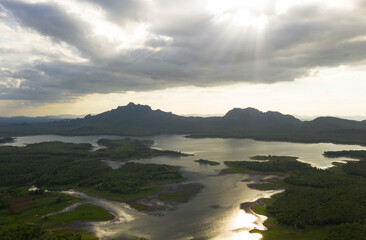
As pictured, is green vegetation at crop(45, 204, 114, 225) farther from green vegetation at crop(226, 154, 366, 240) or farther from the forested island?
green vegetation at crop(226, 154, 366, 240)

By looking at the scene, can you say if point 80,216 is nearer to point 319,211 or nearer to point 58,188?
point 58,188

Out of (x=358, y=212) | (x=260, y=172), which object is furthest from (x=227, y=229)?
(x=260, y=172)

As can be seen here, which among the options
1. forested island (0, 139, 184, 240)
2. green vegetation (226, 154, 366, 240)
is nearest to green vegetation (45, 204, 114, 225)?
forested island (0, 139, 184, 240)

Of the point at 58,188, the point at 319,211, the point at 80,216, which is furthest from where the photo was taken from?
the point at 58,188

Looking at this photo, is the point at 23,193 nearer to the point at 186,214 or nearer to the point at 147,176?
the point at 147,176

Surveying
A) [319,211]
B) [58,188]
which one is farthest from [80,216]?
[319,211]

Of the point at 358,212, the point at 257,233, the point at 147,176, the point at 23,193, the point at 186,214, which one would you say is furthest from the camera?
the point at 147,176

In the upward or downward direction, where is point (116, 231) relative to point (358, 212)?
downward

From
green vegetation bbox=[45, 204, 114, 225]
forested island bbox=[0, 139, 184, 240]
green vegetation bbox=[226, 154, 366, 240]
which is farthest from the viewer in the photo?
green vegetation bbox=[45, 204, 114, 225]

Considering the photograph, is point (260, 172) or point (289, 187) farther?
point (260, 172)

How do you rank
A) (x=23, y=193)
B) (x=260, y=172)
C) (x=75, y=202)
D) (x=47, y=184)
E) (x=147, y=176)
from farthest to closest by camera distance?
(x=260, y=172)
(x=147, y=176)
(x=47, y=184)
(x=23, y=193)
(x=75, y=202)

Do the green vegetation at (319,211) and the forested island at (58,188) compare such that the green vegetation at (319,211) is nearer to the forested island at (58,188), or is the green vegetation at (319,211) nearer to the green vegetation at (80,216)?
the forested island at (58,188)
